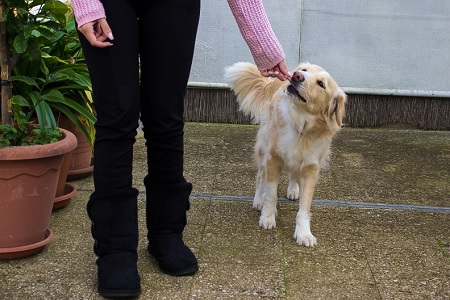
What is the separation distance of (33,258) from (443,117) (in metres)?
4.09

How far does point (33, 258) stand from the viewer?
2.56 m

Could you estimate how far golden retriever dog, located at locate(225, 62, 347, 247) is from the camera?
2881 millimetres

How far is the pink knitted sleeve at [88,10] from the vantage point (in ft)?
6.44

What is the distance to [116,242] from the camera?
7.34 feet

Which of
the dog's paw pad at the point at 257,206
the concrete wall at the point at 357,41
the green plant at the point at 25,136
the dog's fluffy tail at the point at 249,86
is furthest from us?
the concrete wall at the point at 357,41

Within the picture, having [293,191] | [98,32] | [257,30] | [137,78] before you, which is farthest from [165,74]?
[293,191]

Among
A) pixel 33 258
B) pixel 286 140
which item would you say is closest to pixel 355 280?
pixel 286 140

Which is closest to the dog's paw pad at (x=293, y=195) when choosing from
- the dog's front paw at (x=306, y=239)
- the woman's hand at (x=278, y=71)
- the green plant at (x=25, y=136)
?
the dog's front paw at (x=306, y=239)

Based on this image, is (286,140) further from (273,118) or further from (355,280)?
(355,280)

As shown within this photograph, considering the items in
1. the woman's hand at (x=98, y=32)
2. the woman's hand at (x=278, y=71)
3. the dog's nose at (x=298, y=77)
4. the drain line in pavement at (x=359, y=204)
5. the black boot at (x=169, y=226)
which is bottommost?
the drain line in pavement at (x=359, y=204)

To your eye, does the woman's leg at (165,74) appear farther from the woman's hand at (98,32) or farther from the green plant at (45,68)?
the green plant at (45,68)

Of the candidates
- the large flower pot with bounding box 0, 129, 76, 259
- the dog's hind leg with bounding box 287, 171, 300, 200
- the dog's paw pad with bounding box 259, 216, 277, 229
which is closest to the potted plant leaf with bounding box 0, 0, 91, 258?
the large flower pot with bounding box 0, 129, 76, 259

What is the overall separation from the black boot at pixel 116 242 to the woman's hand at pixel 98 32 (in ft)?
1.86

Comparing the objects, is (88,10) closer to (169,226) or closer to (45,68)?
(169,226)
